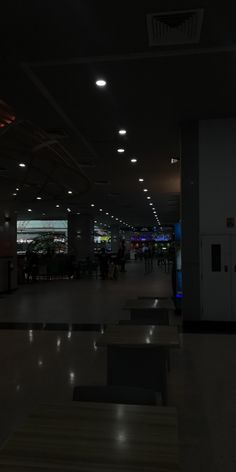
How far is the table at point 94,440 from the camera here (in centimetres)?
148

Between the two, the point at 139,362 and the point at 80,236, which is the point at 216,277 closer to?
the point at 139,362

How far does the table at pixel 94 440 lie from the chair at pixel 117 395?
172mm

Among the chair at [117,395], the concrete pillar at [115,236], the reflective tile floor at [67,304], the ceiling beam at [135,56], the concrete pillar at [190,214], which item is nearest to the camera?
the chair at [117,395]

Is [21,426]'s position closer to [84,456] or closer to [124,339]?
[84,456]

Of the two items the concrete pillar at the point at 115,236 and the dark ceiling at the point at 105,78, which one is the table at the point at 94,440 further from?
the concrete pillar at the point at 115,236

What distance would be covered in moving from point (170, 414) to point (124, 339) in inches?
68.1

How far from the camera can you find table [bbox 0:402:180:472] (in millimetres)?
1478

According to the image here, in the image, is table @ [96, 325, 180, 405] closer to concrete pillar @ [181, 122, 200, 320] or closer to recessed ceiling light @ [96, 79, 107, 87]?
recessed ceiling light @ [96, 79, 107, 87]

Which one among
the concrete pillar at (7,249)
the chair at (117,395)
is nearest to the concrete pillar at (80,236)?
the concrete pillar at (7,249)

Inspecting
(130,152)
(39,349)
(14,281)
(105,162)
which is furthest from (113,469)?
(14,281)

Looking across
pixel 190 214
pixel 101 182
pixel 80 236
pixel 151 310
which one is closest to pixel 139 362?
pixel 151 310

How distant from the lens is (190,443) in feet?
10.4

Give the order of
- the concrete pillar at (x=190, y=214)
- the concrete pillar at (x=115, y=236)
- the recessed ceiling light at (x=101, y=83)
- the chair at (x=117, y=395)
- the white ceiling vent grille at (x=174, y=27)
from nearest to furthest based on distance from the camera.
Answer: the chair at (x=117, y=395)
the white ceiling vent grille at (x=174, y=27)
the recessed ceiling light at (x=101, y=83)
the concrete pillar at (x=190, y=214)
the concrete pillar at (x=115, y=236)

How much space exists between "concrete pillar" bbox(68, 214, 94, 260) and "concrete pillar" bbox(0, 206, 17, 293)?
38.1ft
